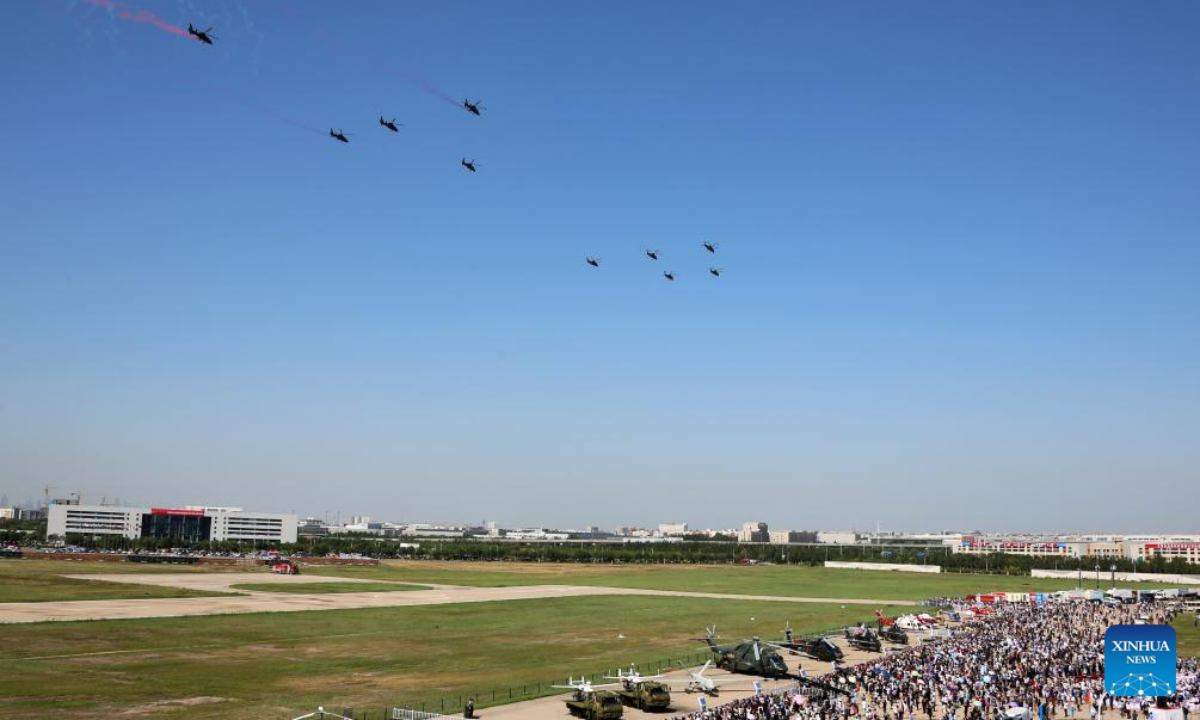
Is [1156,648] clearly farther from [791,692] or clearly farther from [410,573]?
[410,573]

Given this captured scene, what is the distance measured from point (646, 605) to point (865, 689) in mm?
58043

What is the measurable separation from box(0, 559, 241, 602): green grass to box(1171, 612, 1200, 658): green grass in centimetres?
9220

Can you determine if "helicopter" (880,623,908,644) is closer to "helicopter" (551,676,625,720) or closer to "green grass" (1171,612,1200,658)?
"green grass" (1171,612,1200,658)

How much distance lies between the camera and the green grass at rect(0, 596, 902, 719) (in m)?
44.5

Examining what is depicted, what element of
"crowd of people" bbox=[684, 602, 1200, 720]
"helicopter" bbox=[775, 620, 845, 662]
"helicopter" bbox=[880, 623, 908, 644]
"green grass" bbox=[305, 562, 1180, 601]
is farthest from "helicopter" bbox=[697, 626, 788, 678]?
"green grass" bbox=[305, 562, 1180, 601]

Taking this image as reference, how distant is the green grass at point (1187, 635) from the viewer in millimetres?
66300

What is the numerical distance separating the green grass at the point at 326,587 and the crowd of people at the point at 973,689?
7388 centimetres

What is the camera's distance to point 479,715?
4069 cm

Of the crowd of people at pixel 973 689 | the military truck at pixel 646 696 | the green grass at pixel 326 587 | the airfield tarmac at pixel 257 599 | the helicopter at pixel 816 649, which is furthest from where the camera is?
the green grass at pixel 326 587

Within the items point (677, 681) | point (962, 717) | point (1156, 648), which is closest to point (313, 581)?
point (677, 681)

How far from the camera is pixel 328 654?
60281 millimetres

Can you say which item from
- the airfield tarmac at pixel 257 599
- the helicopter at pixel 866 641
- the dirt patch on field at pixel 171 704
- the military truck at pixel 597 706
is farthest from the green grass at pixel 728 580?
the dirt patch on field at pixel 171 704

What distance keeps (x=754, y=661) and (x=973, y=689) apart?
39.3 ft

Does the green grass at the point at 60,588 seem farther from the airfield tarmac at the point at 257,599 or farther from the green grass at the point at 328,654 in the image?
the green grass at the point at 328,654
